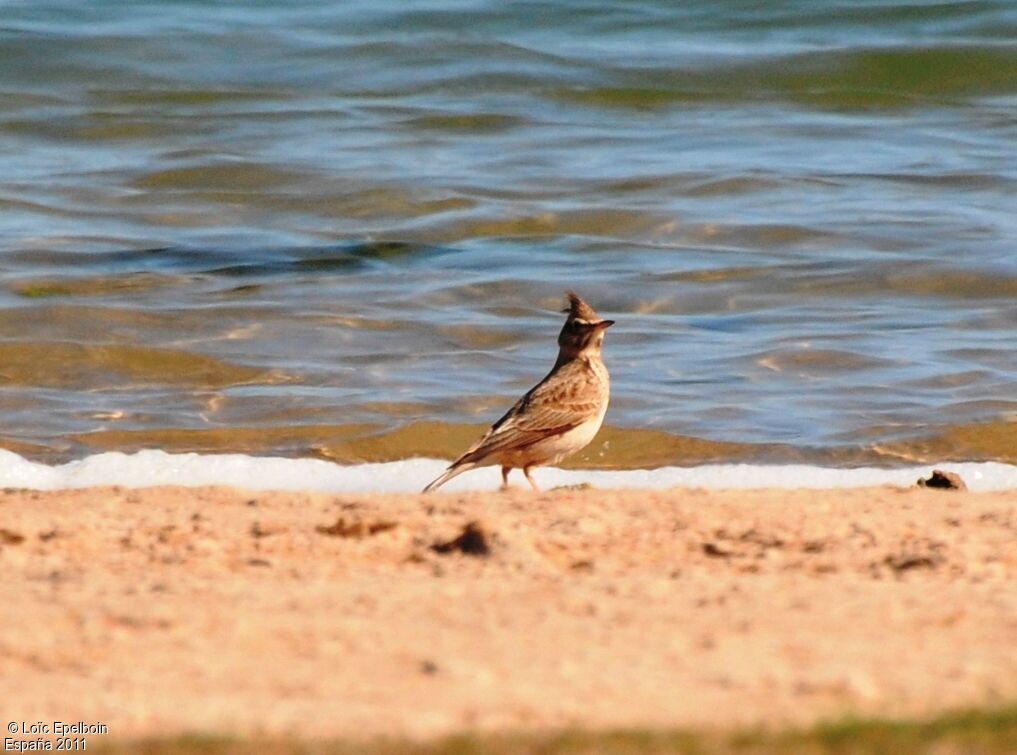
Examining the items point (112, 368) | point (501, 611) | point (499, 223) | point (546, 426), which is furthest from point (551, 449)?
point (499, 223)

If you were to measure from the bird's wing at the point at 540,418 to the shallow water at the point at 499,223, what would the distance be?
67.3 inches

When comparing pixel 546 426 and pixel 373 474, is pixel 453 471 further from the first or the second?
pixel 373 474

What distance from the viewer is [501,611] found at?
5.75 meters

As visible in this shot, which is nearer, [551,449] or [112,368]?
[551,449]

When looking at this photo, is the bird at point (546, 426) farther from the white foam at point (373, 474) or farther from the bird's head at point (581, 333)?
the white foam at point (373, 474)

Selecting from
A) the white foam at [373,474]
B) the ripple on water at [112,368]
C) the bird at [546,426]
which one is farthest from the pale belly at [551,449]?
the ripple on water at [112,368]

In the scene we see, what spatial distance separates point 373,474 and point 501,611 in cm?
524

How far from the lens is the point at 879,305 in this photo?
1495 centimetres

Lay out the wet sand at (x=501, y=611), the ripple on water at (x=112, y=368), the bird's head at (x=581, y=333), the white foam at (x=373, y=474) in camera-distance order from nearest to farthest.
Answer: the wet sand at (x=501, y=611) < the bird's head at (x=581, y=333) < the white foam at (x=373, y=474) < the ripple on water at (x=112, y=368)

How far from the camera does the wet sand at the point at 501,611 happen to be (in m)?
4.80

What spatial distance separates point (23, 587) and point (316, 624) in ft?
4.22

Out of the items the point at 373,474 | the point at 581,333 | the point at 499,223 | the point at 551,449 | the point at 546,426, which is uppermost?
the point at 581,333

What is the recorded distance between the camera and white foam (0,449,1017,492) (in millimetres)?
10594

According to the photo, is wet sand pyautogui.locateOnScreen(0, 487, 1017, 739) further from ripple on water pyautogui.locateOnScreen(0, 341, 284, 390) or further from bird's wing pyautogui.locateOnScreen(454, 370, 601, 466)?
ripple on water pyautogui.locateOnScreen(0, 341, 284, 390)
